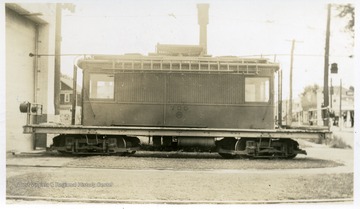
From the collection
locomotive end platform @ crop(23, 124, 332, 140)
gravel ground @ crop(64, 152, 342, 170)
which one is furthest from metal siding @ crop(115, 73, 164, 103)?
gravel ground @ crop(64, 152, 342, 170)

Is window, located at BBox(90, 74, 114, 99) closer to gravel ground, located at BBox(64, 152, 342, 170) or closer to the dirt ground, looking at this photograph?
gravel ground, located at BBox(64, 152, 342, 170)

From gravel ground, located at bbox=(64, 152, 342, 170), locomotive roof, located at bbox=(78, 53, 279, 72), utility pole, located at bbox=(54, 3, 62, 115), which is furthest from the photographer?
utility pole, located at bbox=(54, 3, 62, 115)

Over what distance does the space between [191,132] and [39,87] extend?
461 cm

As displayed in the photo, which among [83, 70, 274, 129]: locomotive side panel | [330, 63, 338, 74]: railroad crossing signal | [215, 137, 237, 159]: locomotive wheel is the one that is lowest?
[215, 137, 237, 159]: locomotive wheel

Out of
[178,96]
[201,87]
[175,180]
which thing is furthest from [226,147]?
[175,180]

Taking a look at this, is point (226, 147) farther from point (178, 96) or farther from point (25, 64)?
point (25, 64)

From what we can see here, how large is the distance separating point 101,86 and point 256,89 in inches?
155

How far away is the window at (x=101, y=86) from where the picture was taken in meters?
10.1

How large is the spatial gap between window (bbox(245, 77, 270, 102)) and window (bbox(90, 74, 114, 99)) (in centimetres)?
344

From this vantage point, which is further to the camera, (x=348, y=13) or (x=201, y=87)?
(x=201, y=87)

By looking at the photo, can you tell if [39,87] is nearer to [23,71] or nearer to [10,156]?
[23,71]

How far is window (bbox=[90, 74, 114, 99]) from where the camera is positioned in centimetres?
1014

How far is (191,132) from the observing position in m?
9.80

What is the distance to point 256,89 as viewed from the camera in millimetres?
10289
